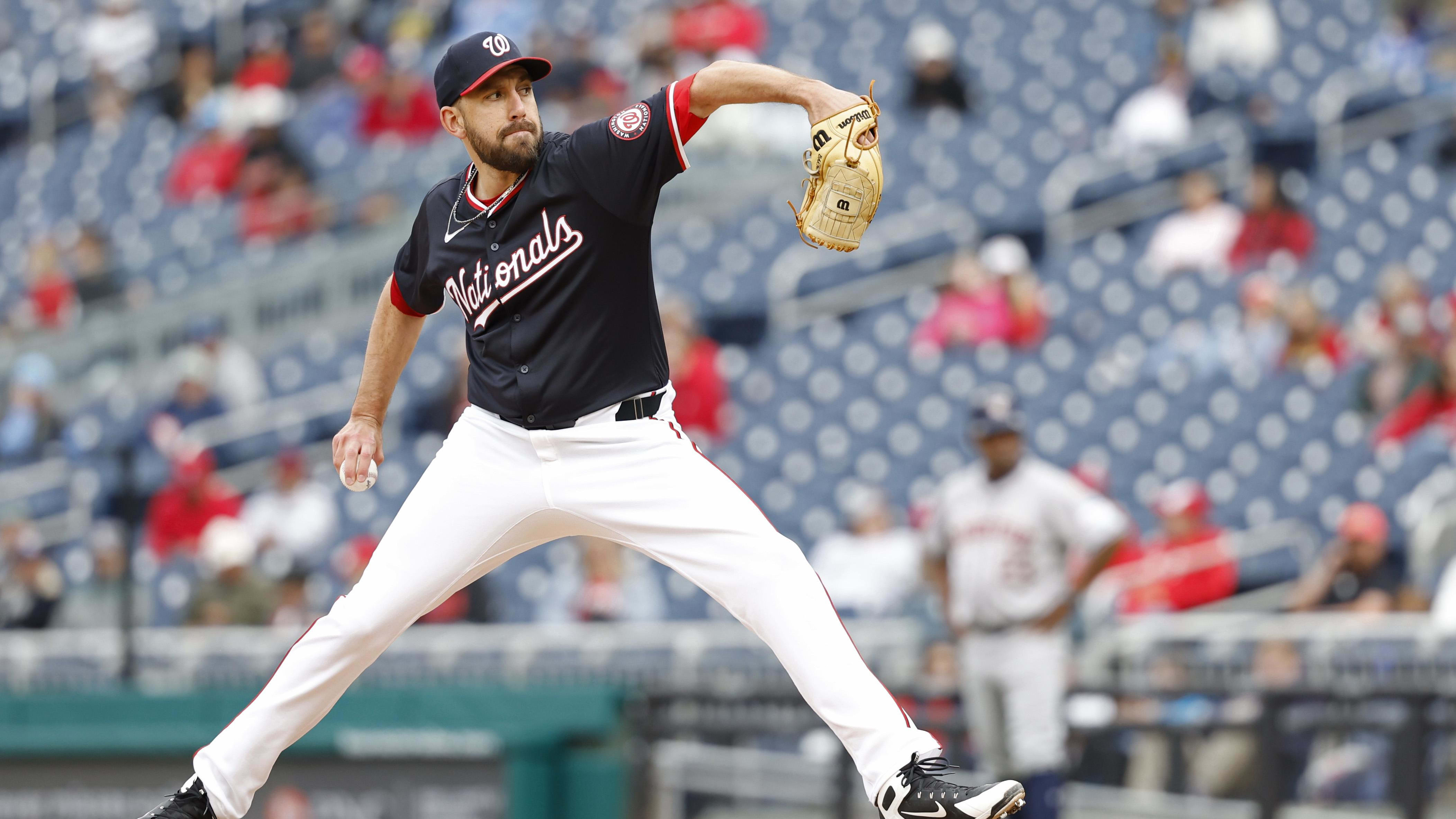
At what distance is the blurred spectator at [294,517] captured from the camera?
9.75 meters

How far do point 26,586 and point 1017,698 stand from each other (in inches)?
213

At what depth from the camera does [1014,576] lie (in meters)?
6.23

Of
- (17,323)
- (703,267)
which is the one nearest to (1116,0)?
(703,267)

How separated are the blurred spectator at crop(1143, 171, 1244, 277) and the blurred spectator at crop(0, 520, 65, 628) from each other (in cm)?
644

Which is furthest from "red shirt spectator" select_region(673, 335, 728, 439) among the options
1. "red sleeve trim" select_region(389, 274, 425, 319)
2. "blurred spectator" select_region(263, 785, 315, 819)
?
"red sleeve trim" select_region(389, 274, 425, 319)

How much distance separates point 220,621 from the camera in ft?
28.8

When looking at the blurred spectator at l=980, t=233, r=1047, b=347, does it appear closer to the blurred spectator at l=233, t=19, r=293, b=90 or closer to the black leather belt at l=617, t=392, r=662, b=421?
the blurred spectator at l=233, t=19, r=293, b=90

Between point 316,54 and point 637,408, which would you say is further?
point 316,54

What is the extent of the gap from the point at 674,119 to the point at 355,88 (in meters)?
10.7

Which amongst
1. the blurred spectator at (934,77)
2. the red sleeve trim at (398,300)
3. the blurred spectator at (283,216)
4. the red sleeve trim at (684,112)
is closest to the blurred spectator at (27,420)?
the blurred spectator at (283,216)

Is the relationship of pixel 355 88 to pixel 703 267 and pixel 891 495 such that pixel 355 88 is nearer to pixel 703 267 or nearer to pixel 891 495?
pixel 703 267

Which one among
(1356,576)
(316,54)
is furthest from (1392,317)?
(316,54)

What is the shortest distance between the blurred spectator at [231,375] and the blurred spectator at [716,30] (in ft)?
11.8

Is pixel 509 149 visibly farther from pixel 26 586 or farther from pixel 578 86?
pixel 578 86
